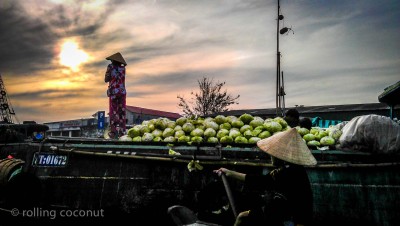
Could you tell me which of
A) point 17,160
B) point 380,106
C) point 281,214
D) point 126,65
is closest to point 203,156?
point 281,214

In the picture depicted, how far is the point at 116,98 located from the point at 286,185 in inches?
378

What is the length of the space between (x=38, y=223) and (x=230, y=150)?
315 centimetres

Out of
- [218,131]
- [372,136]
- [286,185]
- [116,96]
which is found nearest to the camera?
[286,185]

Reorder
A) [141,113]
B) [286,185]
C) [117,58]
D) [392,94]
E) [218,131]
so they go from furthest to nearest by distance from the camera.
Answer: [141,113]
[117,58]
[392,94]
[218,131]
[286,185]

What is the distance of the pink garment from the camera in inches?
442

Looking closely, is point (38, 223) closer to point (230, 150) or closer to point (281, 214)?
point (230, 150)

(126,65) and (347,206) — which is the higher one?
(126,65)

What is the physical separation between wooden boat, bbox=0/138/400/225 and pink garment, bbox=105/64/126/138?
6.09 meters

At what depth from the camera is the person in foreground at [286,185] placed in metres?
2.81

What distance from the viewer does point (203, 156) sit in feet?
13.2

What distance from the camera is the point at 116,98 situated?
11.5 m

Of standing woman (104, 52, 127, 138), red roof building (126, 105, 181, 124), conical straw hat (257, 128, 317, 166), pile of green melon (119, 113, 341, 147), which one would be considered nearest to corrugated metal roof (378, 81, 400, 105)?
pile of green melon (119, 113, 341, 147)

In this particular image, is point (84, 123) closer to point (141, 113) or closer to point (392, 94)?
point (141, 113)

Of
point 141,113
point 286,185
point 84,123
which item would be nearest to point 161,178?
point 286,185
